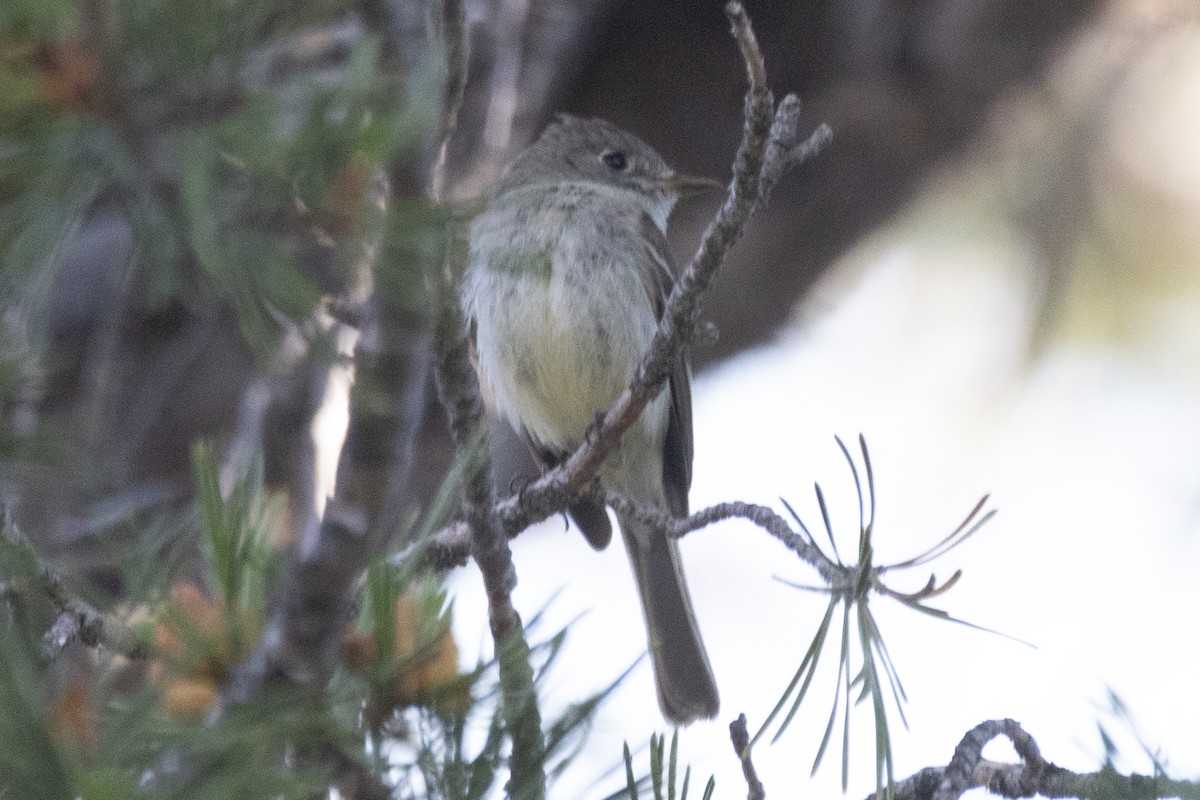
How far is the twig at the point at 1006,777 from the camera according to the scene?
5.56 feet

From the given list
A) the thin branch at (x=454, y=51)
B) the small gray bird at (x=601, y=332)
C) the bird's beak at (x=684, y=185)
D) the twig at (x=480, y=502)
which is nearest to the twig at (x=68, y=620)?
the twig at (x=480, y=502)

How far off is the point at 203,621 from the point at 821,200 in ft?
11.7

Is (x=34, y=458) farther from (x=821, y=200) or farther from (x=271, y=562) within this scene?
(x=821, y=200)

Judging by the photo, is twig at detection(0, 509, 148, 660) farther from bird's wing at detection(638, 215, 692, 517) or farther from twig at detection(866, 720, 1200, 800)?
bird's wing at detection(638, 215, 692, 517)

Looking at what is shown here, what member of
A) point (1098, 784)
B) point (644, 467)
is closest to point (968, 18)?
point (644, 467)

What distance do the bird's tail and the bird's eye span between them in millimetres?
1064

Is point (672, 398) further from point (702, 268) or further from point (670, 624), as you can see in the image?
point (702, 268)

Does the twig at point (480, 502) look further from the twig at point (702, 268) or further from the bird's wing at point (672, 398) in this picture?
the bird's wing at point (672, 398)

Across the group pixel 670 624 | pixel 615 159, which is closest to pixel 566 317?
pixel 615 159

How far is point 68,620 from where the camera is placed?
167 centimetres

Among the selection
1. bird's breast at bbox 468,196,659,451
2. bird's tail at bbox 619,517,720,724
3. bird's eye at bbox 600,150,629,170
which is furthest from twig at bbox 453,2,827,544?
bird's eye at bbox 600,150,629,170

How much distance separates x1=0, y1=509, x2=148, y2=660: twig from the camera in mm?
1582

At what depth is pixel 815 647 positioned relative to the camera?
1.77 metres

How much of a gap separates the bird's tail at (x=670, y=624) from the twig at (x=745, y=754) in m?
2.31
